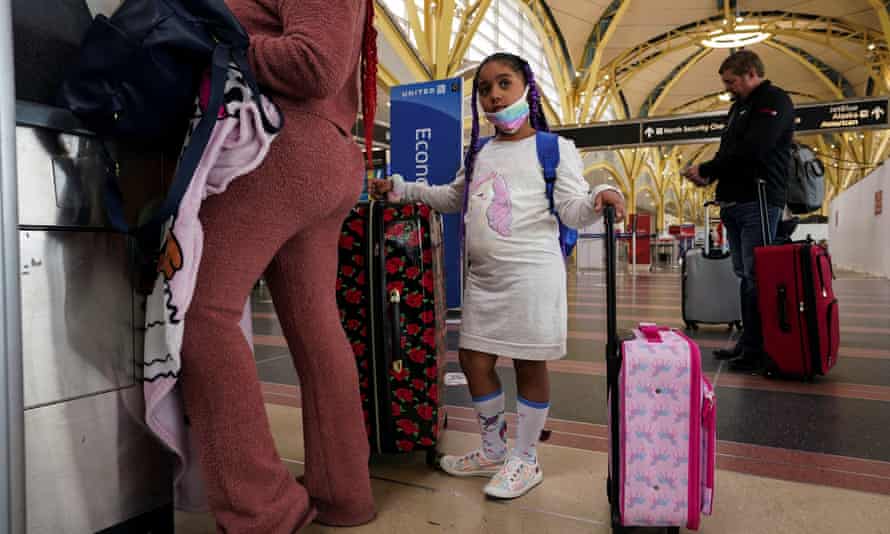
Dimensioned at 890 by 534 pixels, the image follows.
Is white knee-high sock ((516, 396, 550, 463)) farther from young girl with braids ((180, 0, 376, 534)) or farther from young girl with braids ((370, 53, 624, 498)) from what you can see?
young girl with braids ((180, 0, 376, 534))

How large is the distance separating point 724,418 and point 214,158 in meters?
2.21

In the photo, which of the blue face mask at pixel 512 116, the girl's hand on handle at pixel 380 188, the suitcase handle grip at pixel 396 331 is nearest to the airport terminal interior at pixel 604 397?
the suitcase handle grip at pixel 396 331

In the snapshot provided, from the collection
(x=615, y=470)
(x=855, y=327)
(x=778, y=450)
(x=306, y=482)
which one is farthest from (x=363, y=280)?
(x=855, y=327)

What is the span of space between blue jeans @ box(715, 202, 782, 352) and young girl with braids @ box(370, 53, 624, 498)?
1.90m

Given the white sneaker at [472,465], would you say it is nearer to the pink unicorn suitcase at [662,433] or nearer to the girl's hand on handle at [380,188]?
the pink unicorn suitcase at [662,433]

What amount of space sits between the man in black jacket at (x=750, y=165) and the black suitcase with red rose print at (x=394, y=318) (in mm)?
2233

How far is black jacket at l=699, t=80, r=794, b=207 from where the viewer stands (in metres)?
3.12

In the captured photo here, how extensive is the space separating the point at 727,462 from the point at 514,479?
76cm

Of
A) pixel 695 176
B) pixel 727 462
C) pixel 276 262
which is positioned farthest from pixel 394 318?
pixel 695 176

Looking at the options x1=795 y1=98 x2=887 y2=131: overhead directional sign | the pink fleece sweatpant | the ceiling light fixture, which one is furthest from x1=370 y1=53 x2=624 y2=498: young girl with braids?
the ceiling light fixture

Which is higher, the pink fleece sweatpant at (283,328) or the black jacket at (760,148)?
the black jacket at (760,148)

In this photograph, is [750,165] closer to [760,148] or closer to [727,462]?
[760,148]

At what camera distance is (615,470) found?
4.49 feet

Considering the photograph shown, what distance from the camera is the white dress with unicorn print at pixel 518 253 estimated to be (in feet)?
5.54
